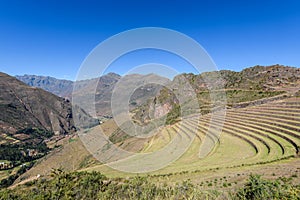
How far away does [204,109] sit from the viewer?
55.4 meters

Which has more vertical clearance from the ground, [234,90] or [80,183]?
[234,90]

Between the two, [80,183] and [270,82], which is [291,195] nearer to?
[80,183]

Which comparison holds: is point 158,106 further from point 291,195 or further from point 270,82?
point 291,195

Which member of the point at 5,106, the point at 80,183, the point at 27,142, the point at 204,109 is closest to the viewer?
the point at 80,183

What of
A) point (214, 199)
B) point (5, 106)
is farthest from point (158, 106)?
point (5, 106)

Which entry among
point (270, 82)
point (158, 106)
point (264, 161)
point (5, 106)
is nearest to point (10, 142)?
point (5, 106)

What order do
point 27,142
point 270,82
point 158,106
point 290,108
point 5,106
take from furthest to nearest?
1. point 5,106
2. point 27,142
3. point 158,106
4. point 270,82
5. point 290,108

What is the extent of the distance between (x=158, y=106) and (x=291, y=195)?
72594 mm

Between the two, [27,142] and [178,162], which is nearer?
[178,162]

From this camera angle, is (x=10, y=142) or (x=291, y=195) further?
(x=10, y=142)

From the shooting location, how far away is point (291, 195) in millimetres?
6289

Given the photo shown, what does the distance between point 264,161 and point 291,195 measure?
10767 millimetres

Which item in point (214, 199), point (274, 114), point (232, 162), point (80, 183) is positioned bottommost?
point (80, 183)

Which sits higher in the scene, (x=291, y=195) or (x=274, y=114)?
(x=274, y=114)
